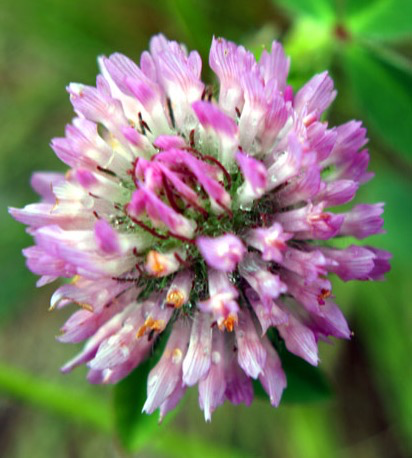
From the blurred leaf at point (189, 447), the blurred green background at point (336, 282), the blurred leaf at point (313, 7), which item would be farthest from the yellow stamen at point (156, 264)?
the blurred leaf at point (189, 447)

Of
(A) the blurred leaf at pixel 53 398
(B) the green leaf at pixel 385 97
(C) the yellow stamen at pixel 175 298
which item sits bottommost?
(A) the blurred leaf at pixel 53 398

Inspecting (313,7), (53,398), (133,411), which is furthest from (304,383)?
(313,7)

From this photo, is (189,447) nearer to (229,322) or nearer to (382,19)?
(229,322)

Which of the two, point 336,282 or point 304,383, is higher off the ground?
point 336,282

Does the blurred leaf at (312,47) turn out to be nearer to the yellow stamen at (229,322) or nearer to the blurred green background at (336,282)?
the blurred green background at (336,282)

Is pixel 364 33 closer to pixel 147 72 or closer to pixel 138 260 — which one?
pixel 147 72

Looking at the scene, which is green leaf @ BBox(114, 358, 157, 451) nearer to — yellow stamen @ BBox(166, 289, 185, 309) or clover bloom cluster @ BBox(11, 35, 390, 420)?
clover bloom cluster @ BBox(11, 35, 390, 420)

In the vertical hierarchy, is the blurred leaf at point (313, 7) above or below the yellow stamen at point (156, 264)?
above
